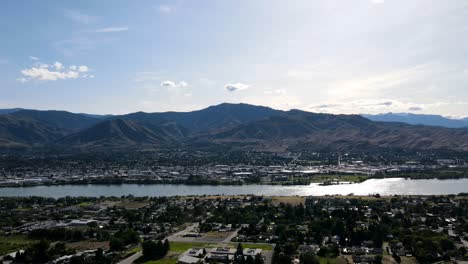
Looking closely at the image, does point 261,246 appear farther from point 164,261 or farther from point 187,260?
point 164,261

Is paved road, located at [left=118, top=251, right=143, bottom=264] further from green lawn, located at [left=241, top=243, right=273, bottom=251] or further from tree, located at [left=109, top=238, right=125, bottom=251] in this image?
green lawn, located at [left=241, top=243, right=273, bottom=251]

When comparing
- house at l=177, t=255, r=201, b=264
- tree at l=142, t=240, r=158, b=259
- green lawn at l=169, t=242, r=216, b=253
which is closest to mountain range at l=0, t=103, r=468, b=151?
green lawn at l=169, t=242, r=216, b=253

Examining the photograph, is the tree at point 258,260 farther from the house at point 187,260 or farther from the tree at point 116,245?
the tree at point 116,245

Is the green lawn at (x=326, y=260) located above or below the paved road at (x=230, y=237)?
below

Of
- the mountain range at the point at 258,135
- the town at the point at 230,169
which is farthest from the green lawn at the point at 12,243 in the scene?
the mountain range at the point at 258,135

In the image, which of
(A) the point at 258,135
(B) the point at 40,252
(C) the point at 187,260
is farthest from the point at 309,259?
(A) the point at 258,135

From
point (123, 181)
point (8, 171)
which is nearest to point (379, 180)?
point (123, 181)

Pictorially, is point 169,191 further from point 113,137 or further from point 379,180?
point 113,137
